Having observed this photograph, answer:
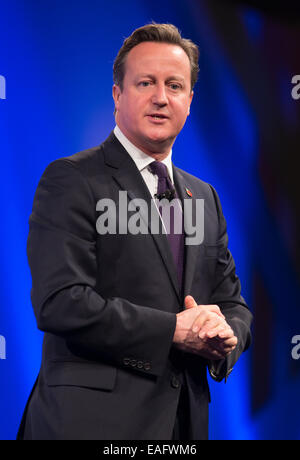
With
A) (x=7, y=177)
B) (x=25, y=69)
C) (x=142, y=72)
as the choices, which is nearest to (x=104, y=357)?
(x=142, y=72)

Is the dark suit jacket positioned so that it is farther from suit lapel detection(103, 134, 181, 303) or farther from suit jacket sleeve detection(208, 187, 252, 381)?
suit jacket sleeve detection(208, 187, 252, 381)

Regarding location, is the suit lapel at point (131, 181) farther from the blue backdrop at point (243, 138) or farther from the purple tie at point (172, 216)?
the blue backdrop at point (243, 138)

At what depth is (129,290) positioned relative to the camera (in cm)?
174

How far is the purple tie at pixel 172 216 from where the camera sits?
6.06 feet

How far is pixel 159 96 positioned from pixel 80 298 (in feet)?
2.39

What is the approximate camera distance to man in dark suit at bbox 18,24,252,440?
5.32ft
